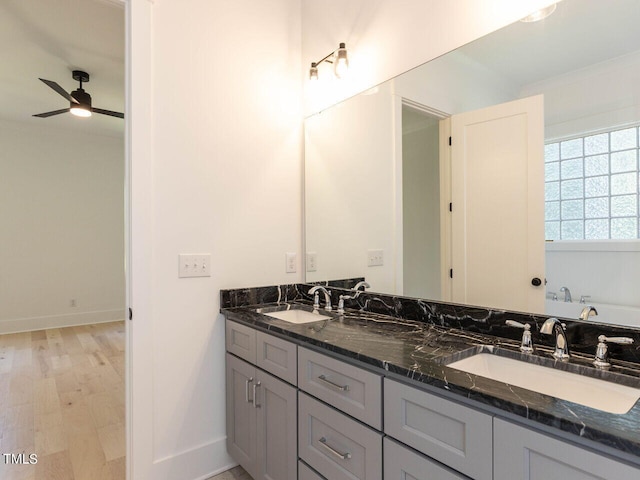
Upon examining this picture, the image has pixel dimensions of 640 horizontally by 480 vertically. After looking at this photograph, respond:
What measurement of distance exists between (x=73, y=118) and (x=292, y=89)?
151 inches

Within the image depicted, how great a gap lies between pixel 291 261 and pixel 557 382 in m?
Result: 1.56

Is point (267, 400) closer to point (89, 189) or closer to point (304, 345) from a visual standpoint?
point (304, 345)

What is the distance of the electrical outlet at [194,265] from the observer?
1.89 meters

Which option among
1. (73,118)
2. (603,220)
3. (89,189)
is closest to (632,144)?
(603,220)

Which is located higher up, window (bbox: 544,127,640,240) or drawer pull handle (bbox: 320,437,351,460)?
window (bbox: 544,127,640,240)

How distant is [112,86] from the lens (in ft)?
A: 12.3

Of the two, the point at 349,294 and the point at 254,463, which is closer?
the point at 254,463

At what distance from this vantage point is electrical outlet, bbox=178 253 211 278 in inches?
74.4

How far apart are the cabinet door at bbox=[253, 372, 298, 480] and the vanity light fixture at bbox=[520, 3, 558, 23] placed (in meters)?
1.65

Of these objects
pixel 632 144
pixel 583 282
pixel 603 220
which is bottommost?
pixel 583 282

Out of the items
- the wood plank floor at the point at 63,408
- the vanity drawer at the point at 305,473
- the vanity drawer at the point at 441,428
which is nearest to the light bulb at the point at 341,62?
the vanity drawer at the point at 441,428

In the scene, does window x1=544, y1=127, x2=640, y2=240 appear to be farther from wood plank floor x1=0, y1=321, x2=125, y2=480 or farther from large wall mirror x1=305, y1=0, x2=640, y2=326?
wood plank floor x1=0, y1=321, x2=125, y2=480

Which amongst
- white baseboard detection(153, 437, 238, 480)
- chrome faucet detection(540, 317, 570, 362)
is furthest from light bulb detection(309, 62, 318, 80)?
white baseboard detection(153, 437, 238, 480)

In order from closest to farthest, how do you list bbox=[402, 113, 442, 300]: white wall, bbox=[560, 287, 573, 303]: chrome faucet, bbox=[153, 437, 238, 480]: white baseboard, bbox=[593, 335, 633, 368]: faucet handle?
bbox=[593, 335, 633, 368]: faucet handle, bbox=[560, 287, 573, 303]: chrome faucet, bbox=[402, 113, 442, 300]: white wall, bbox=[153, 437, 238, 480]: white baseboard
